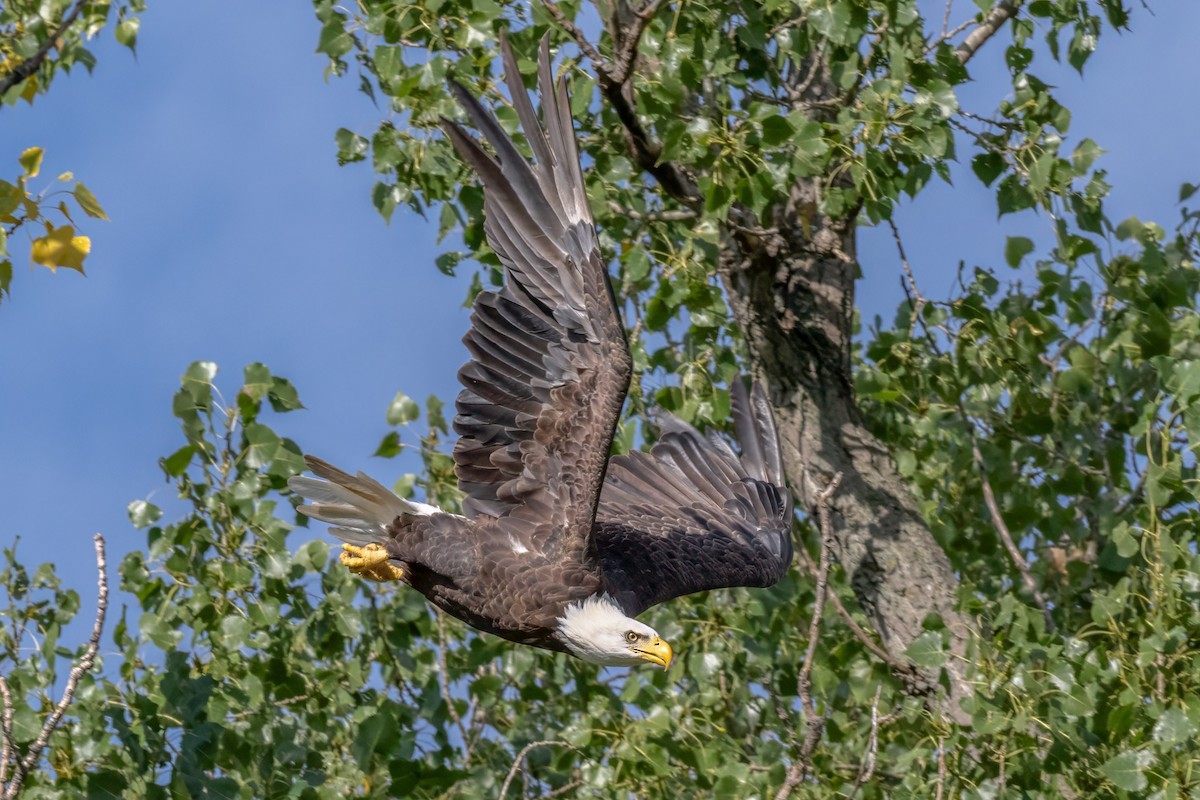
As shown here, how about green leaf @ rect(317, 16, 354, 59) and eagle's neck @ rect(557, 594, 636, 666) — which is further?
green leaf @ rect(317, 16, 354, 59)

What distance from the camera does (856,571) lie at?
220 inches

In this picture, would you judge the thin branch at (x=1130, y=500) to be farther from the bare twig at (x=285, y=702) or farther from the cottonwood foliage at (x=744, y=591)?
the bare twig at (x=285, y=702)

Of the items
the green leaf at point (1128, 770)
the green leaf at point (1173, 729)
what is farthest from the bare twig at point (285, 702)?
the green leaf at point (1173, 729)

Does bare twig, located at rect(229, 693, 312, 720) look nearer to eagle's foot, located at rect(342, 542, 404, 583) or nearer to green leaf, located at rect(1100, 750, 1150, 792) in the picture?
eagle's foot, located at rect(342, 542, 404, 583)

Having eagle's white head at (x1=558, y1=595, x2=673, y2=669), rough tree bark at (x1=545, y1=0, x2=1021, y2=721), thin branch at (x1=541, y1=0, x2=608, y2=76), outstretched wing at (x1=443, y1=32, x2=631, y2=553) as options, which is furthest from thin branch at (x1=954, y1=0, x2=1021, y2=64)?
eagle's white head at (x1=558, y1=595, x2=673, y2=669)

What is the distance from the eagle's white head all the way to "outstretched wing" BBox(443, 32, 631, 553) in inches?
8.1

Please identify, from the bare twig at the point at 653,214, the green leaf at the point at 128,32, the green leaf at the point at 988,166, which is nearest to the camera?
the green leaf at the point at 988,166

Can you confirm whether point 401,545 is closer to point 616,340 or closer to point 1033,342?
point 616,340

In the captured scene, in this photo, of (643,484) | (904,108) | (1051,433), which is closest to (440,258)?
(643,484)

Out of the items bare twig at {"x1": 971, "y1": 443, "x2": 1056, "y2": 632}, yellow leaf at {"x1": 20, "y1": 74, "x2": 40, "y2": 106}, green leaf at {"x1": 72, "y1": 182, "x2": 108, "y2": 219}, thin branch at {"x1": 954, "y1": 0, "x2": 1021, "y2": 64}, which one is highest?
thin branch at {"x1": 954, "y1": 0, "x2": 1021, "y2": 64}

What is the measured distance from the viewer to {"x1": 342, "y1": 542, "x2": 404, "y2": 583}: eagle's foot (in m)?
4.71

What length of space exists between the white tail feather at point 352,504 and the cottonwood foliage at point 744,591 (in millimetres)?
99

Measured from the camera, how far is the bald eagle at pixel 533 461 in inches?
168

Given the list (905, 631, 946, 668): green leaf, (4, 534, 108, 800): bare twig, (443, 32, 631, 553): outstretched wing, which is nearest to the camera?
(4, 534, 108, 800): bare twig
